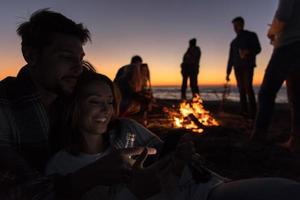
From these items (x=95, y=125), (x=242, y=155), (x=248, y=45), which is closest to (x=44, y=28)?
(x=95, y=125)

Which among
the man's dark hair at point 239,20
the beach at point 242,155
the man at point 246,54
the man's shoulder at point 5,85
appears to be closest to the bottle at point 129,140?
the man's shoulder at point 5,85

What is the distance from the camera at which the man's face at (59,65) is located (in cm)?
288

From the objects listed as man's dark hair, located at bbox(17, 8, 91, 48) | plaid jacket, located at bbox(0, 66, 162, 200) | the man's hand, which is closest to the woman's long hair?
plaid jacket, located at bbox(0, 66, 162, 200)

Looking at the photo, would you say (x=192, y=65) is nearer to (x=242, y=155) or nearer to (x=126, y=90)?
(x=126, y=90)

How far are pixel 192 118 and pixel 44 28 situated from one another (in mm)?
6046

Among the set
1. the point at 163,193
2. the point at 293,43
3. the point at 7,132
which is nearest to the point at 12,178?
the point at 7,132

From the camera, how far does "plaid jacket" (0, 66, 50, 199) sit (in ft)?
7.47

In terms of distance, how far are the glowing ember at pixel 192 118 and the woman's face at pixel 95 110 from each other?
5.62 meters

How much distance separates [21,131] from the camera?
251 cm

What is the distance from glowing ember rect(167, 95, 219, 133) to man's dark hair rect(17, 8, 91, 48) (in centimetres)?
571

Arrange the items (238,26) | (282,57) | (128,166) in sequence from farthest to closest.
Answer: (238,26) → (282,57) → (128,166)

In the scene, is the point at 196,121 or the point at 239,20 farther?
the point at 239,20

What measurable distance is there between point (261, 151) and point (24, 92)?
13.8 ft

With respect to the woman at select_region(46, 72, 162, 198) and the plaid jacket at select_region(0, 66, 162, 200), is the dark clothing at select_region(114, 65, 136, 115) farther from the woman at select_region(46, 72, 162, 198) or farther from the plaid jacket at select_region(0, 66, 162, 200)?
the plaid jacket at select_region(0, 66, 162, 200)
